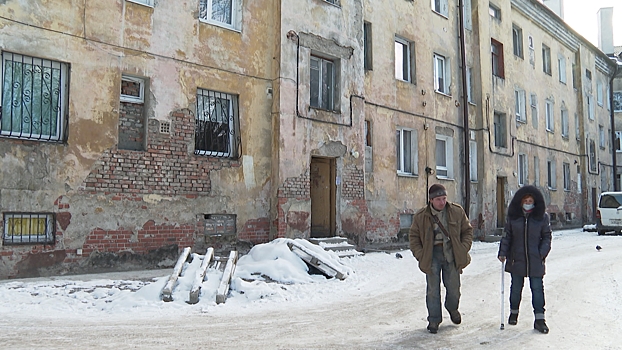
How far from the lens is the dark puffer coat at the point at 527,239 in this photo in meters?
5.50

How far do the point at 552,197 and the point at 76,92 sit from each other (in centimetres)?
2150

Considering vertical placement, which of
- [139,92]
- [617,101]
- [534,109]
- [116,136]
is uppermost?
[617,101]

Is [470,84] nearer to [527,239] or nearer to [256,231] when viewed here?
[256,231]

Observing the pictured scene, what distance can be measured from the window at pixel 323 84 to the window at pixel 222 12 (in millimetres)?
2339

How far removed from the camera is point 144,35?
31.8 ft

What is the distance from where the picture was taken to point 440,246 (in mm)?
5488

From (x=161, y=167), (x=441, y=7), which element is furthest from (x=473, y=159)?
(x=161, y=167)

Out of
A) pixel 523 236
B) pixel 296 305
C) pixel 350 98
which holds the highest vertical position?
pixel 350 98

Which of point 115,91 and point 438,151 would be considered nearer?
point 115,91

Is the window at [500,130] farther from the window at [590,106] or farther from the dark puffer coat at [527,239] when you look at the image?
the dark puffer coat at [527,239]

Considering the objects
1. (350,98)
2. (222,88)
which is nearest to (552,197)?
(350,98)

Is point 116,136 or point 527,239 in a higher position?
point 116,136

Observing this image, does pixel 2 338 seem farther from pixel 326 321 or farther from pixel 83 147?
pixel 83 147

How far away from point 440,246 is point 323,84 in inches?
326
